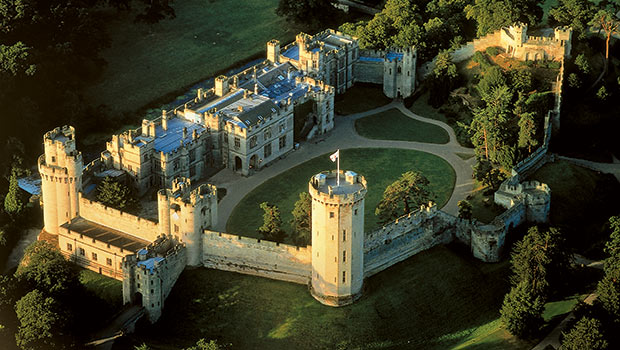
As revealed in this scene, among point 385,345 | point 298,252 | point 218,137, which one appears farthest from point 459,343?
point 218,137

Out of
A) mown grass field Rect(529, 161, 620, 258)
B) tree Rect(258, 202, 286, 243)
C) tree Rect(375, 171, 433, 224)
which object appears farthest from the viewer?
mown grass field Rect(529, 161, 620, 258)

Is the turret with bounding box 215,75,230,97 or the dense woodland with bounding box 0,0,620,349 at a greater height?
the turret with bounding box 215,75,230,97

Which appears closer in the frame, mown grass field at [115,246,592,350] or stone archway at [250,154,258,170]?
mown grass field at [115,246,592,350]

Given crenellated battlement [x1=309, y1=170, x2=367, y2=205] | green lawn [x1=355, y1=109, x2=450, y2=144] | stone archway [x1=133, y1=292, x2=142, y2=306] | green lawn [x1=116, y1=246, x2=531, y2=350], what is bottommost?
green lawn [x1=116, y1=246, x2=531, y2=350]

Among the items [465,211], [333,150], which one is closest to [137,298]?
[465,211]

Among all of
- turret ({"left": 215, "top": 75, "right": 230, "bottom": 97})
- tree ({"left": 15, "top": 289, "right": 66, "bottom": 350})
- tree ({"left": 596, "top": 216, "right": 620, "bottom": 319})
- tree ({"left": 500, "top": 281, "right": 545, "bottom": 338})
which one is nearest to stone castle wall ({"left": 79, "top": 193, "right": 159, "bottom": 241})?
tree ({"left": 15, "top": 289, "right": 66, "bottom": 350})

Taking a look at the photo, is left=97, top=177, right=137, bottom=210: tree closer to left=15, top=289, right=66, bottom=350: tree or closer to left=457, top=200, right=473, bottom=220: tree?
left=15, top=289, right=66, bottom=350: tree

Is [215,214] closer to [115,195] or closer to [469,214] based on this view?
[115,195]

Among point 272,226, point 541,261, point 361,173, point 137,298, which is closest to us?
point 137,298

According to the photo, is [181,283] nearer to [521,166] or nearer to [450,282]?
[450,282]
